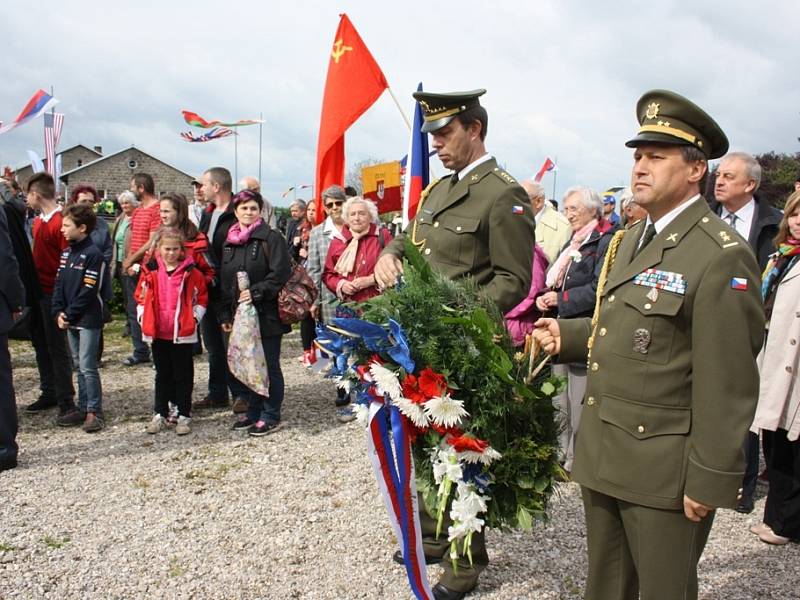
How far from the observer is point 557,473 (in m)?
2.65

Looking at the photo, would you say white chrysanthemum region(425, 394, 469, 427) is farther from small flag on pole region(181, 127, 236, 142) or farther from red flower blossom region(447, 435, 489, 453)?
small flag on pole region(181, 127, 236, 142)

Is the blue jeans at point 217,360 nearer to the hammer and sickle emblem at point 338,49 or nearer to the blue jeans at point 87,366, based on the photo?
the blue jeans at point 87,366

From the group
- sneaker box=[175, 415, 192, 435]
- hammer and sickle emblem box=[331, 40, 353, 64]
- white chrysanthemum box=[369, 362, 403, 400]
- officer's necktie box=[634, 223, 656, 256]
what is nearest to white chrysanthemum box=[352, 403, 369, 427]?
white chrysanthemum box=[369, 362, 403, 400]

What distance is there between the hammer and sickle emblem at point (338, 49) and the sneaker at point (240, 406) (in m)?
3.87

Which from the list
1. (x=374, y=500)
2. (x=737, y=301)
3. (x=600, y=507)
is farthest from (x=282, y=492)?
(x=737, y=301)

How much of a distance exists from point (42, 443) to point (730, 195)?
→ 19.3ft

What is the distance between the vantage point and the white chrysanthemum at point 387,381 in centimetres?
249

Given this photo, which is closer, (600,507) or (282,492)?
(600,507)

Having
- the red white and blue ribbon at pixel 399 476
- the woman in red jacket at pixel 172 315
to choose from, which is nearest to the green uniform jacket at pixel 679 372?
the red white and blue ribbon at pixel 399 476

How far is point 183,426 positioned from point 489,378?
4260 mm

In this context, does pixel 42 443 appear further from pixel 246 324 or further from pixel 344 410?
pixel 344 410

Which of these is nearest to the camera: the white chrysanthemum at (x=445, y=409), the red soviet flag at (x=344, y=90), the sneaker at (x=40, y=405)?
the white chrysanthemum at (x=445, y=409)

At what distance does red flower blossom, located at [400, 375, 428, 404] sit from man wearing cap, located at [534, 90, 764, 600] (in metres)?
0.62

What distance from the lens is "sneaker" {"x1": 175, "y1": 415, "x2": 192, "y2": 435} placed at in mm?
5938
